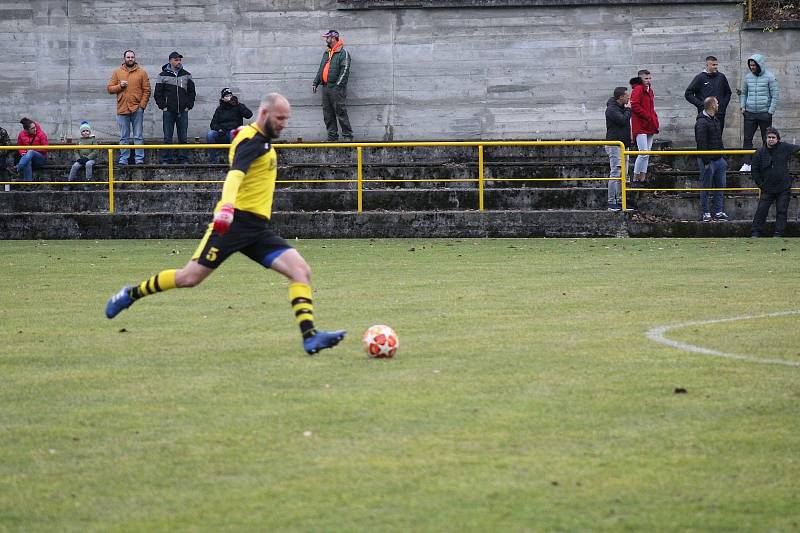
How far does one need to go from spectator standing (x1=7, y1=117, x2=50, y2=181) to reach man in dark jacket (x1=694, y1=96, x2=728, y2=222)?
40.0ft

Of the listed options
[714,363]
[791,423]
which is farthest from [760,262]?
[791,423]

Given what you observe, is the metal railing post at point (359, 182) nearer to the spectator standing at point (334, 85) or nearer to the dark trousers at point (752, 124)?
the spectator standing at point (334, 85)

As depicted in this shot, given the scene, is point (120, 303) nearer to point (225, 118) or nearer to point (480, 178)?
point (480, 178)

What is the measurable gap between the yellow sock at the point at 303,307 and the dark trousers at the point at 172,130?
53.6 ft

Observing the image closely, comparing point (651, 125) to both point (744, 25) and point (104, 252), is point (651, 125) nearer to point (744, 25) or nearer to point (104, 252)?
point (744, 25)

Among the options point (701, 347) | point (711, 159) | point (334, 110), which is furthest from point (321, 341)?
point (334, 110)

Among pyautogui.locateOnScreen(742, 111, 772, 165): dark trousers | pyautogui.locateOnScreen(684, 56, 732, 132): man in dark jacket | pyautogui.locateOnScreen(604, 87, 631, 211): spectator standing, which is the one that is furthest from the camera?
pyautogui.locateOnScreen(684, 56, 732, 132): man in dark jacket

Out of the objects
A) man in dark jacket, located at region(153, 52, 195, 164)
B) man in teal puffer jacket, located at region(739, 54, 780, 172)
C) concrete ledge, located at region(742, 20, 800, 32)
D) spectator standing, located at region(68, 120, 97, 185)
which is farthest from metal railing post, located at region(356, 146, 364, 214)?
concrete ledge, located at region(742, 20, 800, 32)

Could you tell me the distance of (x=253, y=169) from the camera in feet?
30.2

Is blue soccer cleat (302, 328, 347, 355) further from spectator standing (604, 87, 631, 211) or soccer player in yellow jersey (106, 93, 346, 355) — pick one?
spectator standing (604, 87, 631, 211)

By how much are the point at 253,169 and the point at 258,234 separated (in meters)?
0.47

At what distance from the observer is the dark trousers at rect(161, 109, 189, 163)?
81.7 feet

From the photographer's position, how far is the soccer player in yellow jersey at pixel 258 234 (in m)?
8.92

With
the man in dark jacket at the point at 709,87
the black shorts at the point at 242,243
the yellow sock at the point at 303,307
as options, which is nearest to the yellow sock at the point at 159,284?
the black shorts at the point at 242,243
